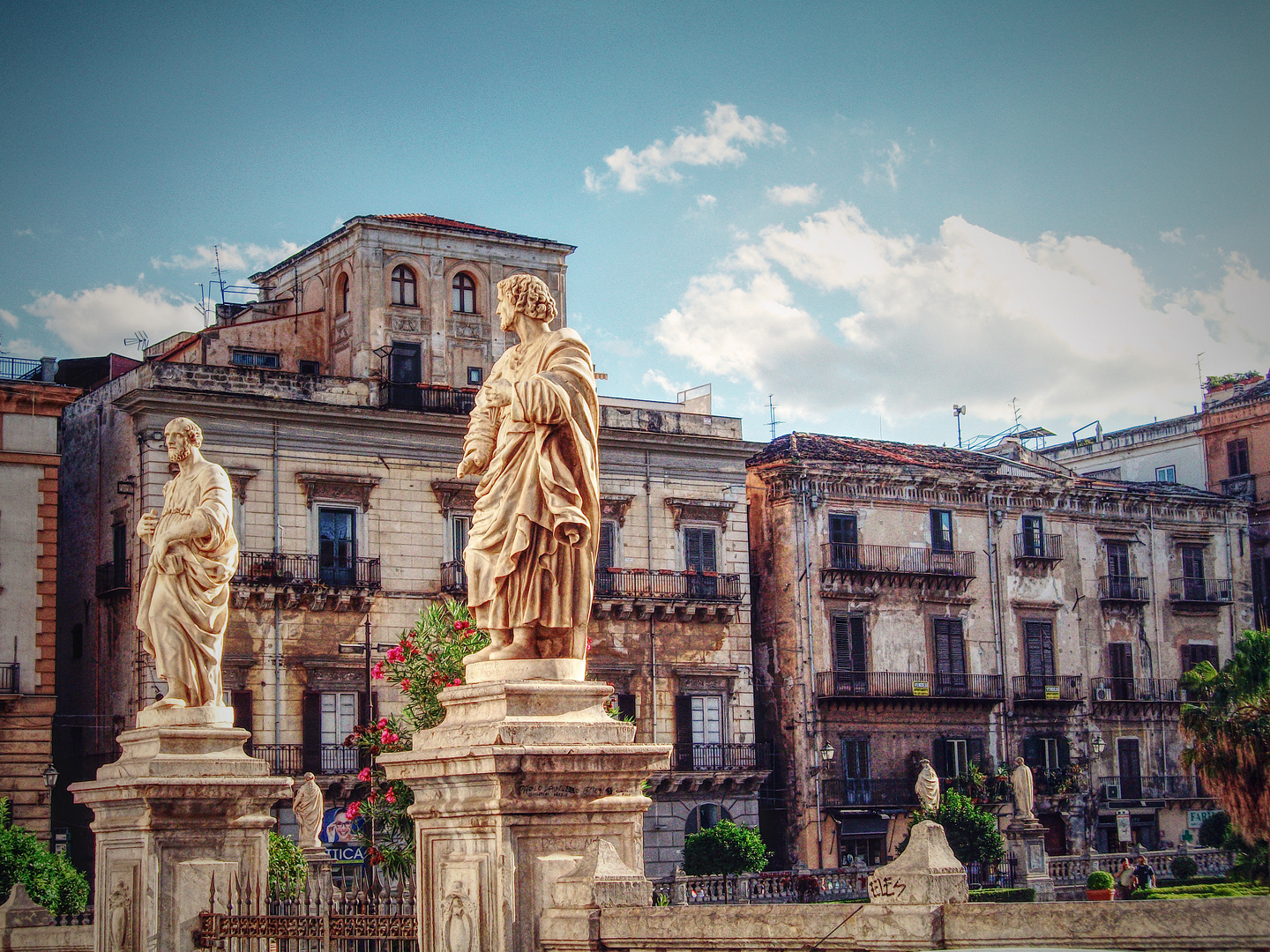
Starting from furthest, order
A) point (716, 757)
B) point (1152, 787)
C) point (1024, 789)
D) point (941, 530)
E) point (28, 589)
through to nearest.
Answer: point (1152, 787), point (941, 530), point (716, 757), point (1024, 789), point (28, 589)

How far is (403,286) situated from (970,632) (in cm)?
1688

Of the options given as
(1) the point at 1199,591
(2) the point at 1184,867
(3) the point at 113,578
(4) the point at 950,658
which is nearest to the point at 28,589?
(3) the point at 113,578

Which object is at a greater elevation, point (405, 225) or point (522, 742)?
point (405, 225)

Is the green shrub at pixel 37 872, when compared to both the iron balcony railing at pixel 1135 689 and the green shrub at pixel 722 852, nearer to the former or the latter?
the green shrub at pixel 722 852

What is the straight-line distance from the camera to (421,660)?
2484 centimetres

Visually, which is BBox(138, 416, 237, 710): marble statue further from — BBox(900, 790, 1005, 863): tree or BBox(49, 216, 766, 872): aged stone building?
BBox(900, 790, 1005, 863): tree

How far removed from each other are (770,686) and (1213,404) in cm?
1985

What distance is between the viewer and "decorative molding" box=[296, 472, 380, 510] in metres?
36.4

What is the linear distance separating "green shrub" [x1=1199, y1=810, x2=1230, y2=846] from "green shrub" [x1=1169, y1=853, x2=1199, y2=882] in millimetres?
5184

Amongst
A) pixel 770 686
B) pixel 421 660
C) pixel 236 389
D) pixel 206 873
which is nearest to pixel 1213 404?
pixel 770 686

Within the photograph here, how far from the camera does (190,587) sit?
11758 millimetres

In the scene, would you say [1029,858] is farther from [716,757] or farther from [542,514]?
[542,514]

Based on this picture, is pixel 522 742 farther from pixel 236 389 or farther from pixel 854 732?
pixel 854 732

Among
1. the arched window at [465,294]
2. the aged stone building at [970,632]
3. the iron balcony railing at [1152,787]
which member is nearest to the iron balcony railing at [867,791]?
the aged stone building at [970,632]
